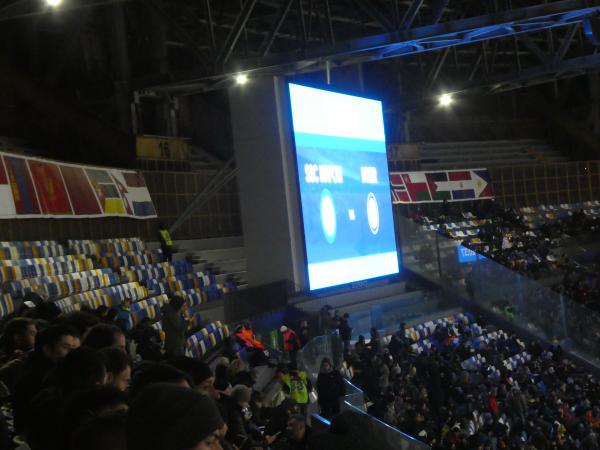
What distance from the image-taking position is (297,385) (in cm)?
1083

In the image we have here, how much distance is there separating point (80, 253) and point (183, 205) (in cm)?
556

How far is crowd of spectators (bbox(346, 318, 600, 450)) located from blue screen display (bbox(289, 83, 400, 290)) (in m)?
1.60

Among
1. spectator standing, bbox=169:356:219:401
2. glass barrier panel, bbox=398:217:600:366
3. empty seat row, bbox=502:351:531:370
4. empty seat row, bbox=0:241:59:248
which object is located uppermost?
empty seat row, bbox=0:241:59:248

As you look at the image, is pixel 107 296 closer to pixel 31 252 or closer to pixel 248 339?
pixel 31 252

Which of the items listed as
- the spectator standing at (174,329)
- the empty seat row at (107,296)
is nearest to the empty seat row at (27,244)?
the empty seat row at (107,296)

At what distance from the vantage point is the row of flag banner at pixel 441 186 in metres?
27.7

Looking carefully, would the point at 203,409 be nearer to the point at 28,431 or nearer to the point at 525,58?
the point at 28,431

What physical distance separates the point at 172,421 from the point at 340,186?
14.3m

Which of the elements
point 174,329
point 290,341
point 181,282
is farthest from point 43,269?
point 174,329

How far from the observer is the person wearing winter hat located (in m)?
2.10

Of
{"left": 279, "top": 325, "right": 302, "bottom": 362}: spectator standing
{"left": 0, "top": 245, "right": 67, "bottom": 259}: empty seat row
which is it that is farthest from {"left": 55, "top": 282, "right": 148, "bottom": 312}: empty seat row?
{"left": 279, "top": 325, "right": 302, "bottom": 362}: spectator standing

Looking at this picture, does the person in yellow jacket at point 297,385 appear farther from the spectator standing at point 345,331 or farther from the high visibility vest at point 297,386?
the spectator standing at point 345,331

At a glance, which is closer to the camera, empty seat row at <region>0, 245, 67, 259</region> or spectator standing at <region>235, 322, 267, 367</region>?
spectator standing at <region>235, 322, 267, 367</region>

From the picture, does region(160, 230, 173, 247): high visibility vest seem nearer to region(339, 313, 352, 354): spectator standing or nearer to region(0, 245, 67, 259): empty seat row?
region(0, 245, 67, 259): empty seat row
